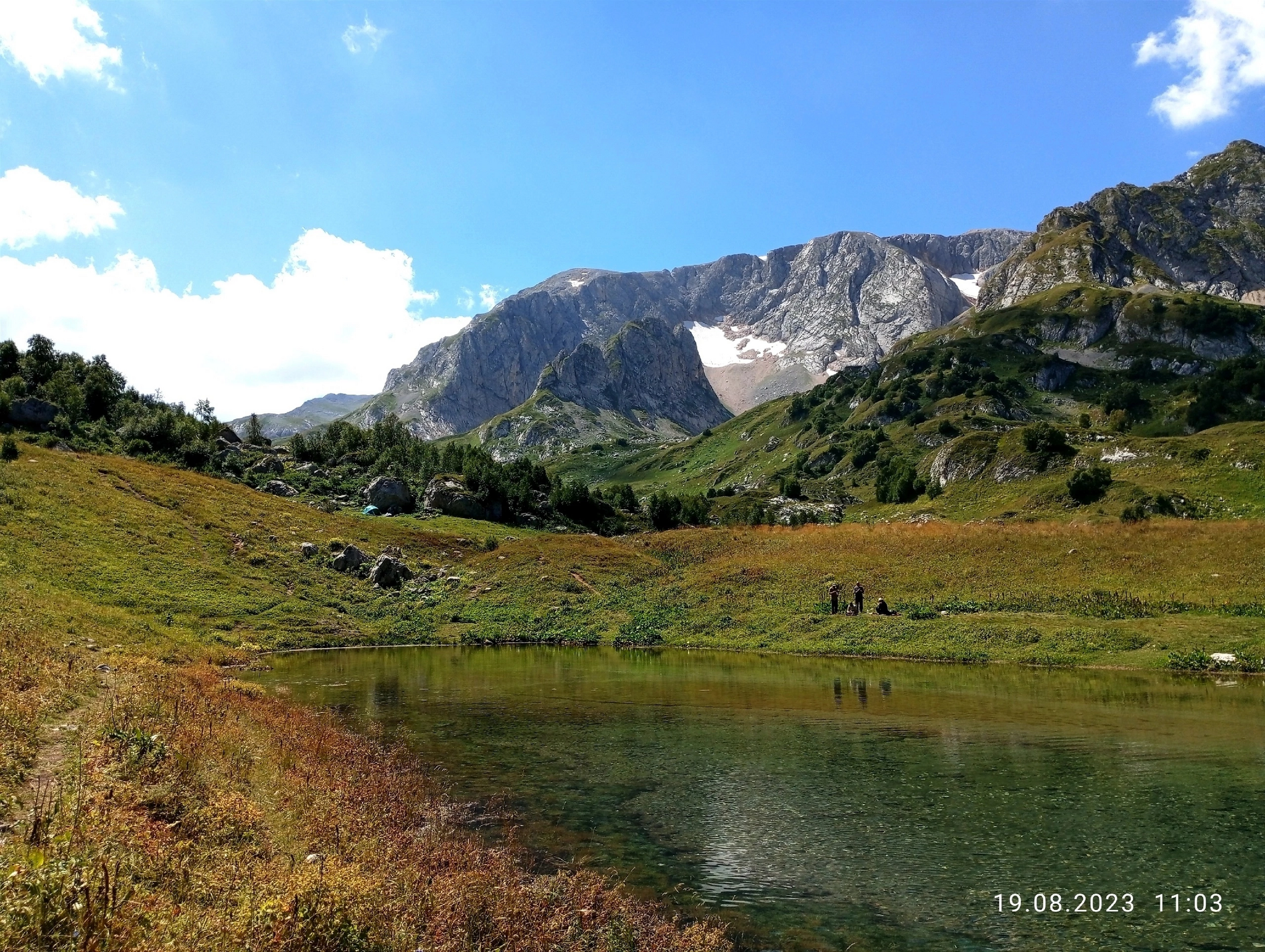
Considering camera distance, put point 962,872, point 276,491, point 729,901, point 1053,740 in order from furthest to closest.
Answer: point 276,491, point 1053,740, point 962,872, point 729,901

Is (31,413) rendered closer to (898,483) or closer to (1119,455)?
(898,483)

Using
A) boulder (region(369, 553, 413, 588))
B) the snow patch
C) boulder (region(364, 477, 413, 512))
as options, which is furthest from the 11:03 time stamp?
the snow patch

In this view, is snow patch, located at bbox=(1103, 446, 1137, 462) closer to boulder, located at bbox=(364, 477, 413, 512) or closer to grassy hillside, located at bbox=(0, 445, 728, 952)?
boulder, located at bbox=(364, 477, 413, 512)

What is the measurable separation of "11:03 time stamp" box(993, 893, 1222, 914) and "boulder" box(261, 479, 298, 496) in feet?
373

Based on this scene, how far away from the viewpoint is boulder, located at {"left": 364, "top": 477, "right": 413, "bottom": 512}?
112812 millimetres

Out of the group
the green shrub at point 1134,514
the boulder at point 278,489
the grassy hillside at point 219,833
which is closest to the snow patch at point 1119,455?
the green shrub at point 1134,514

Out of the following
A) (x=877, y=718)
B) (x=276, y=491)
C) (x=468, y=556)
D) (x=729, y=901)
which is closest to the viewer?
(x=729, y=901)

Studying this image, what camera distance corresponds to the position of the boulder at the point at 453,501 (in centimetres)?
11681

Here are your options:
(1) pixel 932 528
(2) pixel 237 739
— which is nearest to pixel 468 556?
(1) pixel 932 528

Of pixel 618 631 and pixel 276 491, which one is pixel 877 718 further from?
pixel 276 491

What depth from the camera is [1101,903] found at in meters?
13.8

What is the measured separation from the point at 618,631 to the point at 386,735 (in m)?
38.5

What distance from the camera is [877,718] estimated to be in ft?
97.9

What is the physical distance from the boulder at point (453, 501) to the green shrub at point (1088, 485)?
3518 inches
